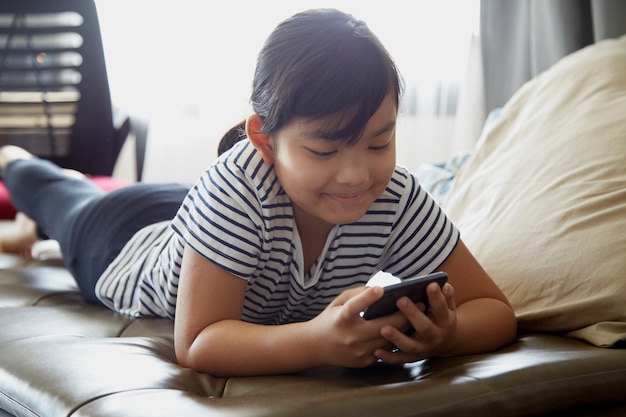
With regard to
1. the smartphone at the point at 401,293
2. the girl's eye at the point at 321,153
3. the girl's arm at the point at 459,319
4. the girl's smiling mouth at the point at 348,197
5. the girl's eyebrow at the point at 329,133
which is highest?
the girl's eyebrow at the point at 329,133

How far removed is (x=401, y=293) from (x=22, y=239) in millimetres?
1430

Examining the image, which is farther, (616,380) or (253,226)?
(253,226)

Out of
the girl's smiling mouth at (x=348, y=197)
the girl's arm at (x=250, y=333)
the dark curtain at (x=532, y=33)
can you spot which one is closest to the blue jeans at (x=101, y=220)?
the girl's arm at (x=250, y=333)

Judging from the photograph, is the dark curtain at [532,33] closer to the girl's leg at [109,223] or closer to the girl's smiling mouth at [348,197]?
the girl's leg at [109,223]

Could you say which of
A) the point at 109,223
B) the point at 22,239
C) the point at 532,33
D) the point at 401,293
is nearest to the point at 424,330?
the point at 401,293

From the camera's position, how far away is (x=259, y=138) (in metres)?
→ 1.07

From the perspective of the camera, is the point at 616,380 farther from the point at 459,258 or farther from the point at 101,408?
the point at 101,408

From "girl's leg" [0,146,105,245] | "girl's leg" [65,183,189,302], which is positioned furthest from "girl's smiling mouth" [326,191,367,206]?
"girl's leg" [0,146,105,245]

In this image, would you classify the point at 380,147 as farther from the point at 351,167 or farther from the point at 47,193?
the point at 47,193

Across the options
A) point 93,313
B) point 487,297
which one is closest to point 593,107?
point 487,297

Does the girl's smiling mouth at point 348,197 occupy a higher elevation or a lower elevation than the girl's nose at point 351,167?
lower

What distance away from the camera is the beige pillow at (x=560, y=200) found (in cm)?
113

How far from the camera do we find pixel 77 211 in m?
1.70

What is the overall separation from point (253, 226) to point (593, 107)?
2.12 ft
